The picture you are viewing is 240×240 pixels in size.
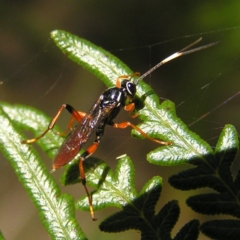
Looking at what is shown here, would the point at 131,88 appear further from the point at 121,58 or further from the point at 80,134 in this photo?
the point at 121,58

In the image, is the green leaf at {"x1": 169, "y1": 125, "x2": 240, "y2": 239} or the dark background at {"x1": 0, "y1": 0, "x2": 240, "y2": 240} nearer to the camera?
the green leaf at {"x1": 169, "y1": 125, "x2": 240, "y2": 239}

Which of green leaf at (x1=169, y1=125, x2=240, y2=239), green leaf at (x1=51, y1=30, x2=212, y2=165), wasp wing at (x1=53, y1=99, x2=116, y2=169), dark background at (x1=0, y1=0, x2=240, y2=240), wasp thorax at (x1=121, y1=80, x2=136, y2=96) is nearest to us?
green leaf at (x1=169, y1=125, x2=240, y2=239)

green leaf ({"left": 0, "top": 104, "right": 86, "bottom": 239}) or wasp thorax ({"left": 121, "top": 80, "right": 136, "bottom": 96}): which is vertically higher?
wasp thorax ({"left": 121, "top": 80, "right": 136, "bottom": 96})

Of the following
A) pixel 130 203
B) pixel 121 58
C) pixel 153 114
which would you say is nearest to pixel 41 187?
pixel 130 203

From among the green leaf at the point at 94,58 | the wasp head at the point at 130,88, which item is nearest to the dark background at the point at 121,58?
the wasp head at the point at 130,88

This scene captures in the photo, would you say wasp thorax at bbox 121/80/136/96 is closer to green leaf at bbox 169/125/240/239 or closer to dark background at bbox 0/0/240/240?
green leaf at bbox 169/125/240/239

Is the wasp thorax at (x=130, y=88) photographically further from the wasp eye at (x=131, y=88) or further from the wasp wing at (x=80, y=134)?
the wasp wing at (x=80, y=134)

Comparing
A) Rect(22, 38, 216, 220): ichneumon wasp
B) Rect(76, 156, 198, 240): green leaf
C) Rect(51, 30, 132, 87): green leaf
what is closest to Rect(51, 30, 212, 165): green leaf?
Rect(51, 30, 132, 87): green leaf
